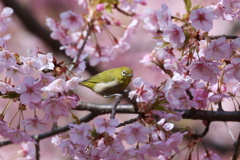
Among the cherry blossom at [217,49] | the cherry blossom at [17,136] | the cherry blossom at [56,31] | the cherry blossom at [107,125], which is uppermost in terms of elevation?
the cherry blossom at [217,49]

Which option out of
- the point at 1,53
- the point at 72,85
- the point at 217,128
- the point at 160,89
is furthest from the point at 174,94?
the point at 217,128

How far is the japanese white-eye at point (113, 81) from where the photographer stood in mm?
1954

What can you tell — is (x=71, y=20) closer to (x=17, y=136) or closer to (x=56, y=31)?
(x=56, y=31)

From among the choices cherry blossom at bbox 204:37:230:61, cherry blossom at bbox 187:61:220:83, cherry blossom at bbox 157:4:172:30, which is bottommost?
cherry blossom at bbox 187:61:220:83

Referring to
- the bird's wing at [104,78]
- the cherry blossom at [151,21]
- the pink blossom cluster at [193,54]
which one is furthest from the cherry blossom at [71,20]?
the pink blossom cluster at [193,54]

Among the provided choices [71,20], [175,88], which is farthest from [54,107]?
[71,20]

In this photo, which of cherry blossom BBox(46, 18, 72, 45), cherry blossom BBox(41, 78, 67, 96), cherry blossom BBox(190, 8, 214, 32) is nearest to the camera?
cherry blossom BBox(41, 78, 67, 96)

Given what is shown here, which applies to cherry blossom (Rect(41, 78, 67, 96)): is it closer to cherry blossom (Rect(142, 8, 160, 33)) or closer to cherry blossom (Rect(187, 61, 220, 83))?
cherry blossom (Rect(187, 61, 220, 83))

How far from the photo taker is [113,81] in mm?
1962

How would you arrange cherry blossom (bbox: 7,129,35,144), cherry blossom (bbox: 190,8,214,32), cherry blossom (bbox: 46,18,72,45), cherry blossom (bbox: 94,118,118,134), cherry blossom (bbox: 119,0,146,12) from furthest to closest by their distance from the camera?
cherry blossom (bbox: 46,18,72,45) → cherry blossom (bbox: 119,0,146,12) → cherry blossom (bbox: 7,129,35,144) → cherry blossom (bbox: 190,8,214,32) → cherry blossom (bbox: 94,118,118,134)

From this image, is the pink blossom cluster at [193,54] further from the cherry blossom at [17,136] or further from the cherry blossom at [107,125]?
the cherry blossom at [17,136]

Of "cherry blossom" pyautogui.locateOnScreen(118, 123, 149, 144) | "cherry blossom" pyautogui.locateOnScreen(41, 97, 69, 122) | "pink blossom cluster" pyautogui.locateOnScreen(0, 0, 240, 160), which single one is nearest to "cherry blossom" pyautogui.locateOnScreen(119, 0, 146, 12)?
"pink blossom cluster" pyautogui.locateOnScreen(0, 0, 240, 160)

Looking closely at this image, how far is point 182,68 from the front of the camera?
1898mm

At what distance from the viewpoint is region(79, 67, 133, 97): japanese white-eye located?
1.95 metres
